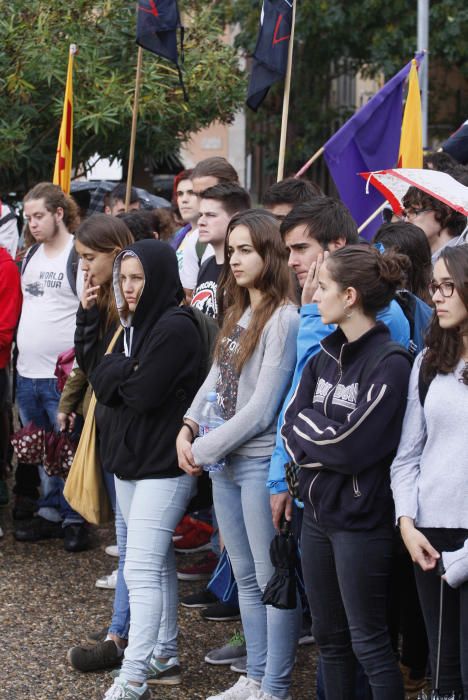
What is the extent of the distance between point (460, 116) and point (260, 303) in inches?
752

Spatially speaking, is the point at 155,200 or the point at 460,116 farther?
the point at 460,116

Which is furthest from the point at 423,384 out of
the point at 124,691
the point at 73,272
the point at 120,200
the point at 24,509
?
the point at 120,200

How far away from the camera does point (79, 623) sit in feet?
18.4

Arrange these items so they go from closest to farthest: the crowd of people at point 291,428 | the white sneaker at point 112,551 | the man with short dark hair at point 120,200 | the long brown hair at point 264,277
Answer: the crowd of people at point 291,428 → the long brown hair at point 264,277 → the white sneaker at point 112,551 → the man with short dark hair at point 120,200

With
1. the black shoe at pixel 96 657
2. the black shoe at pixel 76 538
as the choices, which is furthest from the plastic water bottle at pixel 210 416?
the black shoe at pixel 76 538

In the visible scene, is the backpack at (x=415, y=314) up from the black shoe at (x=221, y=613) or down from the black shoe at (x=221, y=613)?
up

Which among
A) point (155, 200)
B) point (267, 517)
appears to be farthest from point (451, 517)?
point (155, 200)

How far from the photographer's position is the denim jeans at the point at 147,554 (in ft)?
14.8

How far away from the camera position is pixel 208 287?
5.58 m

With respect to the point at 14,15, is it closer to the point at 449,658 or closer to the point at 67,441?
the point at 67,441

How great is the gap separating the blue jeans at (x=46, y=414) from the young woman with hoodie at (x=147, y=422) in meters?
1.90

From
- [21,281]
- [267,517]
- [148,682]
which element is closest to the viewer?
[267,517]

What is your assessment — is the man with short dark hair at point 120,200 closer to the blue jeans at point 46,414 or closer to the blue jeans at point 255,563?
the blue jeans at point 46,414

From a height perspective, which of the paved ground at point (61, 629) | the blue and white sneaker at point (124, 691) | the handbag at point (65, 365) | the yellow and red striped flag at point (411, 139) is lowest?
the paved ground at point (61, 629)
